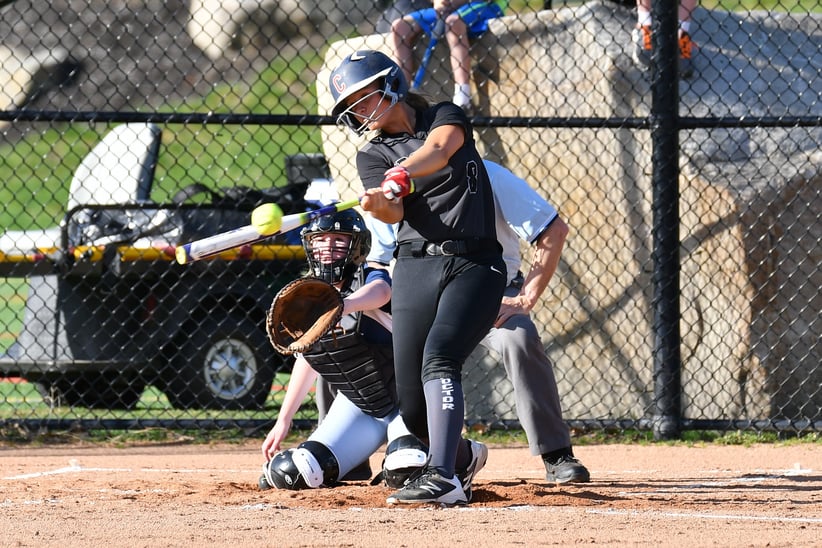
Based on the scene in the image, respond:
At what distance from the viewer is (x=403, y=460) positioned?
163 inches

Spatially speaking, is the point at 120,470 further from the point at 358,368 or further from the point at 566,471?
the point at 566,471

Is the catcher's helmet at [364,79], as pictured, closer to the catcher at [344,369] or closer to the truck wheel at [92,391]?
the catcher at [344,369]

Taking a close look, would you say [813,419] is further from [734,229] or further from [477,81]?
[477,81]

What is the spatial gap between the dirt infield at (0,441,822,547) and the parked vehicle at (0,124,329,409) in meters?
1.49

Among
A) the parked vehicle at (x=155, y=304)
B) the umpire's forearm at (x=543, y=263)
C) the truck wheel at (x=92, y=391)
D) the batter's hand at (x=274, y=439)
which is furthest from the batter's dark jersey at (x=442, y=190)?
the truck wheel at (x=92, y=391)

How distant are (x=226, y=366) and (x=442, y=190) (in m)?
3.72

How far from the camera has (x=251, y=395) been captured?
734cm

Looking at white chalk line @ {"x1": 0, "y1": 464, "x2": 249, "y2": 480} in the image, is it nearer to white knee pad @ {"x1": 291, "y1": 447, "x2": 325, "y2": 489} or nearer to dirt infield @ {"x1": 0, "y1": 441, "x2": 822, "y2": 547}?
dirt infield @ {"x1": 0, "y1": 441, "x2": 822, "y2": 547}

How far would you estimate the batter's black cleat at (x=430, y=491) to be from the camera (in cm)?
380

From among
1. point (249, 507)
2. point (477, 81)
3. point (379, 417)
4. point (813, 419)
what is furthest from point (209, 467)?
point (813, 419)

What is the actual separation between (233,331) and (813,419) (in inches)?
136

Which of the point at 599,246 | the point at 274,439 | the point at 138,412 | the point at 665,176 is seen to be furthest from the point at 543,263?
the point at 138,412

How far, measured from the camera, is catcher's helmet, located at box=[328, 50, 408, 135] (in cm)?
388

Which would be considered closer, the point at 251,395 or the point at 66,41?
the point at 251,395
